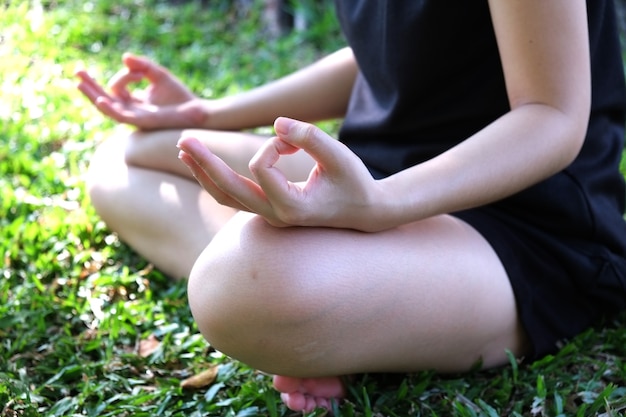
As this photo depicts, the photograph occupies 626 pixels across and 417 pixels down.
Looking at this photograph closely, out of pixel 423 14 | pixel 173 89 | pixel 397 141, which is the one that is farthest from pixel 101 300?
pixel 423 14

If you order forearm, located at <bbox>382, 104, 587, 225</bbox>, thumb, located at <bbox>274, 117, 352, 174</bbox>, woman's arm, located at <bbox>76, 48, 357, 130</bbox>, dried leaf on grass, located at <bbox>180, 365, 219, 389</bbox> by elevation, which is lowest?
dried leaf on grass, located at <bbox>180, 365, 219, 389</bbox>

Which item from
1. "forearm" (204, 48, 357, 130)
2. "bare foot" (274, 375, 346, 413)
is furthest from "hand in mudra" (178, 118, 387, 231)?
"forearm" (204, 48, 357, 130)

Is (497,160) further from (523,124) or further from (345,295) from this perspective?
(345,295)

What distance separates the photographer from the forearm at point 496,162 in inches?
47.1

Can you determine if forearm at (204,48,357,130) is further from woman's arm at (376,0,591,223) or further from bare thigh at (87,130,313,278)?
woman's arm at (376,0,591,223)

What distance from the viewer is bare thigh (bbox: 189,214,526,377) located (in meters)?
1.17

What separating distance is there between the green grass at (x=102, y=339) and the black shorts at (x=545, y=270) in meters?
0.06

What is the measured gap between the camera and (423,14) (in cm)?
137

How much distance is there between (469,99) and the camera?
143 centimetres

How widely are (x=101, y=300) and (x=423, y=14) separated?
2.57ft

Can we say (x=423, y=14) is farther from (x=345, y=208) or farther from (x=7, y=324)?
Answer: (x=7, y=324)

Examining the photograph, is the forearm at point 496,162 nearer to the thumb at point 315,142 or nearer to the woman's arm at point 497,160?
the woman's arm at point 497,160

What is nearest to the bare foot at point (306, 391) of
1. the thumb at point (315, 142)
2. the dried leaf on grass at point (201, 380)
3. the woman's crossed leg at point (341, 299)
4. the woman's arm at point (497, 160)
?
the woman's crossed leg at point (341, 299)

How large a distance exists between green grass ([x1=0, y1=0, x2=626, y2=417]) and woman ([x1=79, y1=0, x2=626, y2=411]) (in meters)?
0.05
